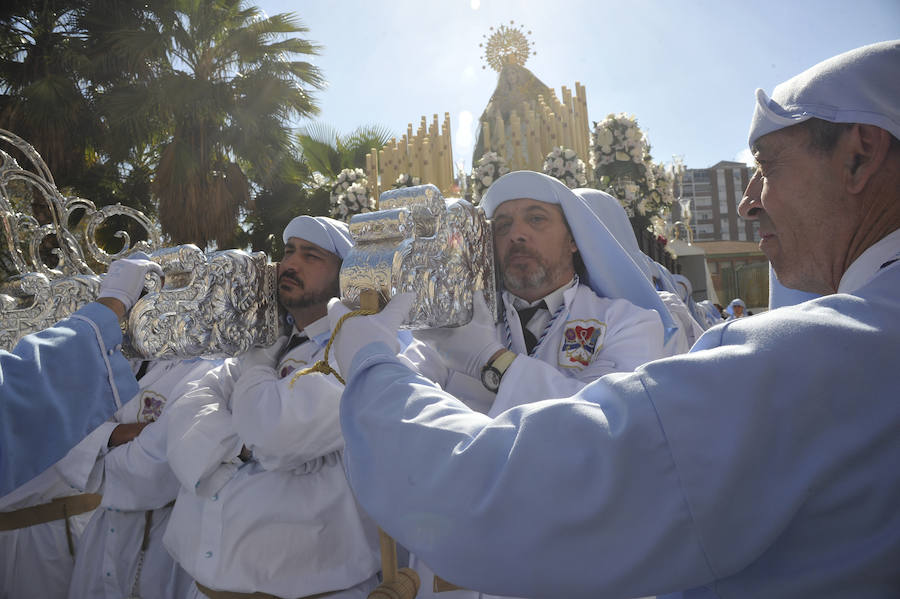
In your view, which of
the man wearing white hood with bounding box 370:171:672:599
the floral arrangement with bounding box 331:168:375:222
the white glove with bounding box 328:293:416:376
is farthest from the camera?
the floral arrangement with bounding box 331:168:375:222

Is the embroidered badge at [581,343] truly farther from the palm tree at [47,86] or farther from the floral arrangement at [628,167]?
the palm tree at [47,86]

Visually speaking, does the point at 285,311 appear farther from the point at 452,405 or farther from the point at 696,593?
the point at 696,593

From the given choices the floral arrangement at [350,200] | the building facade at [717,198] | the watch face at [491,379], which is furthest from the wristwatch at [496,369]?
the building facade at [717,198]

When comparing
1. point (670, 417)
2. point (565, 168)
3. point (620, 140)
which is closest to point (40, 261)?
point (670, 417)

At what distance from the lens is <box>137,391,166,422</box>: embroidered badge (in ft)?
12.9

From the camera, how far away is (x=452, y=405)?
1155 millimetres

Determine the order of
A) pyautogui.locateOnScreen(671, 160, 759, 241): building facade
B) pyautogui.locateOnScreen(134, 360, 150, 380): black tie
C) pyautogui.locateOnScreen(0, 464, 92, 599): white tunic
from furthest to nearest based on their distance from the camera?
pyautogui.locateOnScreen(671, 160, 759, 241): building facade
pyautogui.locateOnScreen(134, 360, 150, 380): black tie
pyautogui.locateOnScreen(0, 464, 92, 599): white tunic

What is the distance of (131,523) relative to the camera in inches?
145

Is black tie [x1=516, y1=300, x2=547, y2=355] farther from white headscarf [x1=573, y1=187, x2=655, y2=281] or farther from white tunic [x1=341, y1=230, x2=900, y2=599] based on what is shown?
white tunic [x1=341, y1=230, x2=900, y2=599]

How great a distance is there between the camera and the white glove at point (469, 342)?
220cm

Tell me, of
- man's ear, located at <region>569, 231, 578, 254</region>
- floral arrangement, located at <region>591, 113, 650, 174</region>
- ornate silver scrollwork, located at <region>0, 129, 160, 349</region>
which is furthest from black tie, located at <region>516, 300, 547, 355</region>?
floral arrangement, located at <region>591, 113, 650, 174</region>

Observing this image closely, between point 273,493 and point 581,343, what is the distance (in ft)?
4.75

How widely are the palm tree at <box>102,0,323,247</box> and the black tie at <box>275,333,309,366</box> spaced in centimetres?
975

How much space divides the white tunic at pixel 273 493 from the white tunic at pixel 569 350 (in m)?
0.36
